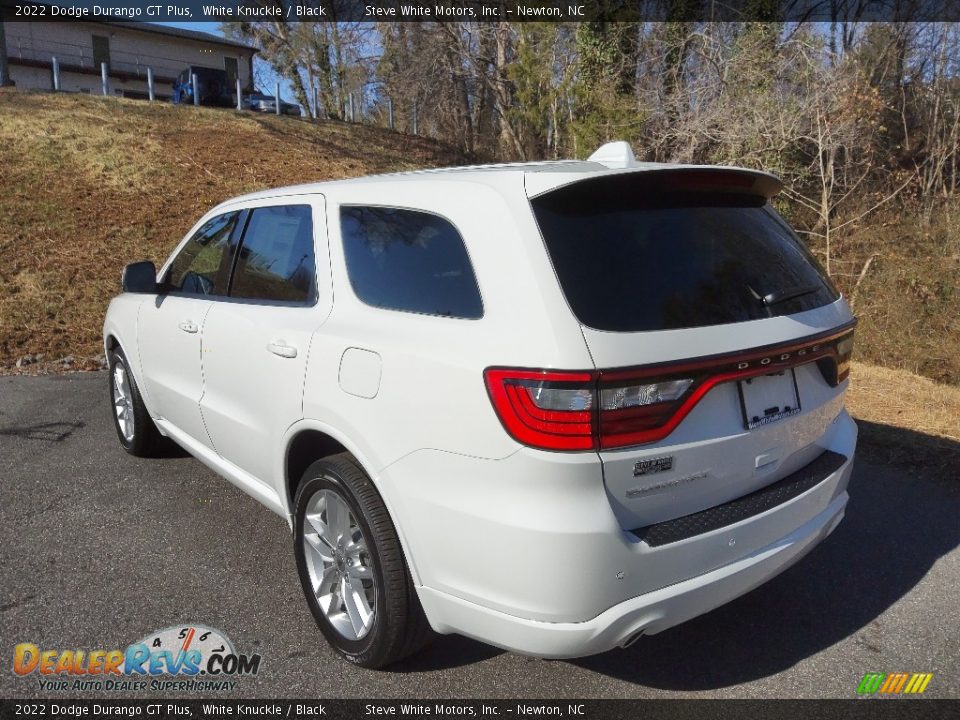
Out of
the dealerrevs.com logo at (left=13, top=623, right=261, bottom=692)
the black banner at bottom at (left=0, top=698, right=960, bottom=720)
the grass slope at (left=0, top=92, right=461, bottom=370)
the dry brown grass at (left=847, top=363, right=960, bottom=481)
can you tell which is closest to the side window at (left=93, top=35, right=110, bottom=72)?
the grass slope at (left=0, top=92, right=461, bottom=370)

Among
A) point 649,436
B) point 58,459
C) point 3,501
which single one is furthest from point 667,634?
point 58,459

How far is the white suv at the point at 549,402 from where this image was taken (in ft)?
7.12

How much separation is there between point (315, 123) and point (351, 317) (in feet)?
81.1

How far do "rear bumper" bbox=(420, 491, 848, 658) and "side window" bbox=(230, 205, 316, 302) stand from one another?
1.39m

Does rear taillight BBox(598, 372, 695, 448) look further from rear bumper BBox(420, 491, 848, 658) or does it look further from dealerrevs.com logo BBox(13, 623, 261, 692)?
dealerrevs.com logo BBox(13, 623, 261, 692)

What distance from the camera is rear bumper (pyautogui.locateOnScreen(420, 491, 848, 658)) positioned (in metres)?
2.21

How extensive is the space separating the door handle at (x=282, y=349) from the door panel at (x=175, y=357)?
84cm

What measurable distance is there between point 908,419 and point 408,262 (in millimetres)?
4887

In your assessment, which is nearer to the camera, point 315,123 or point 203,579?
point 203,579

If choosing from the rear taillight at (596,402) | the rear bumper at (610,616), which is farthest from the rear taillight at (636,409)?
the rear bumper at (610,616)

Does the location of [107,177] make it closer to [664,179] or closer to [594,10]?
[594,10]

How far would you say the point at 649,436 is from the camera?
2.19 meters

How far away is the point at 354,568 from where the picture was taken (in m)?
2.81

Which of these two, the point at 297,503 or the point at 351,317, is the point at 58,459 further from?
the point at 351,317
